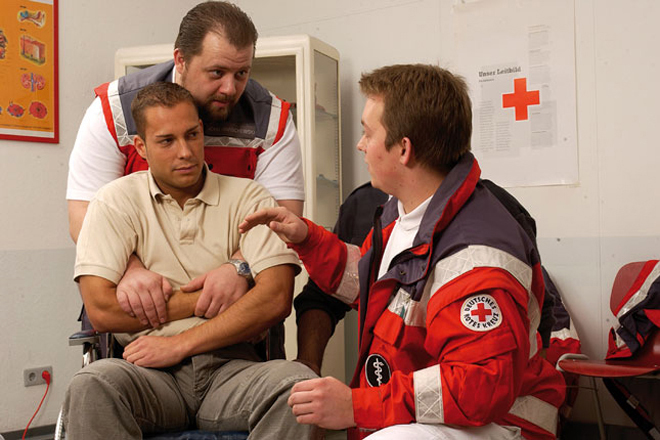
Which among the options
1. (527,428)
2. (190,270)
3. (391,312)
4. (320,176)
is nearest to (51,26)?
(320,176)

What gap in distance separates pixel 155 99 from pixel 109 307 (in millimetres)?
562

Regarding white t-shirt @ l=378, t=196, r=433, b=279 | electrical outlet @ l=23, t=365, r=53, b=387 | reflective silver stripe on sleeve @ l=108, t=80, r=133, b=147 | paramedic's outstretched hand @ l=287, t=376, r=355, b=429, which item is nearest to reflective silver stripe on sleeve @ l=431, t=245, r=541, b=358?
white t-shirt @ l=378, t=196, r=433, b=279

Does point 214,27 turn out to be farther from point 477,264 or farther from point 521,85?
point 521,85

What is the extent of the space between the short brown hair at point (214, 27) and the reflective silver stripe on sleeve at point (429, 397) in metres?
1.17

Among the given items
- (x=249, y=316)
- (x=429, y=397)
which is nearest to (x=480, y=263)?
(x=429, y=397)

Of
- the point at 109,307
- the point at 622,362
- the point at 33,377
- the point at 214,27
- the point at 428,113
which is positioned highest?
the point at 214,27

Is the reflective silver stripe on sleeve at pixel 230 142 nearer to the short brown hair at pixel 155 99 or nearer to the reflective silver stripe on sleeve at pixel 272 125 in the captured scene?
the reflective silver stripe on sleeve at pixel 272 125

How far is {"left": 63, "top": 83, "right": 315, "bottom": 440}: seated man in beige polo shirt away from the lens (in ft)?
4.72

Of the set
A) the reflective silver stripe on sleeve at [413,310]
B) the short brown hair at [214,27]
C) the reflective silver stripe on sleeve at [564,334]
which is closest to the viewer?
the reflective silver stripe on sleeve at [413,310]

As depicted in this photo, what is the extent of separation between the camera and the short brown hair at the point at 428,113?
1.33m

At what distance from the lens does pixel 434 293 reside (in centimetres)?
121

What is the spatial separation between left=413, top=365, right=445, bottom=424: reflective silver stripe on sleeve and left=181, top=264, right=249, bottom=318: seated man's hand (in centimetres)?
65

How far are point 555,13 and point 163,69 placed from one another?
1924mm

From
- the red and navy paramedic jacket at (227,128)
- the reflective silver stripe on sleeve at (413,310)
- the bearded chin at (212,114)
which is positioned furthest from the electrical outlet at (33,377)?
the reflective silver stripe on sleeve at (413,310)
